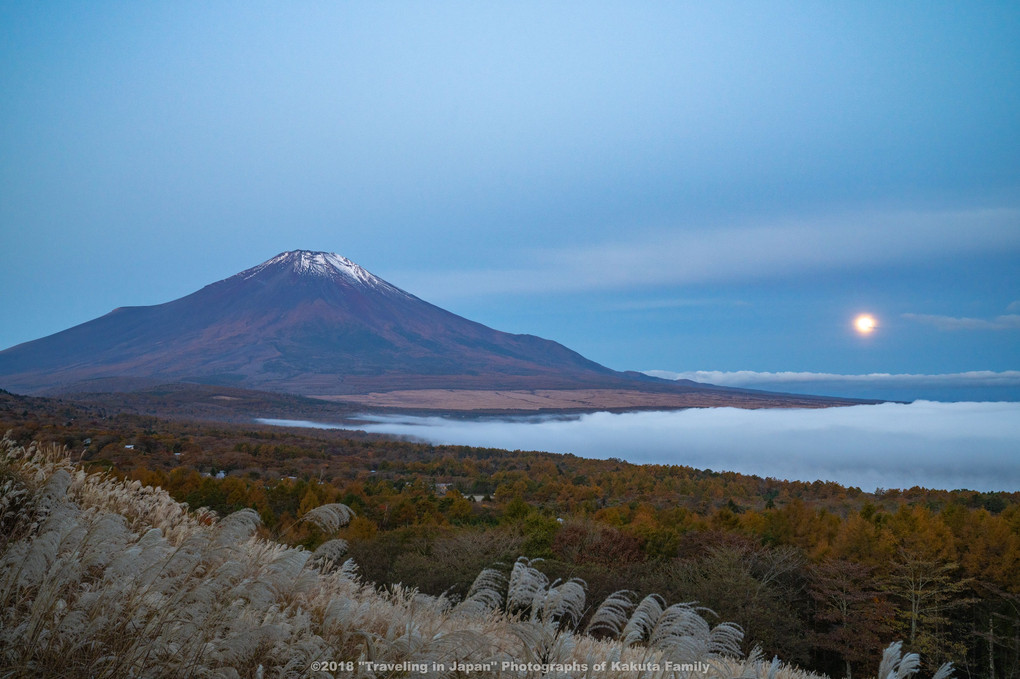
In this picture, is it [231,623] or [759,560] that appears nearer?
[231,623]

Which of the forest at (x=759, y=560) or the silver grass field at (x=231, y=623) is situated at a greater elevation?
the silver grass field at (x=231, y=623)

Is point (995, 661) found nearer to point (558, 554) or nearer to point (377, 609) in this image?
point (558, 554)

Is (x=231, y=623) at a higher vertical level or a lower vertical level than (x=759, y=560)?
higher

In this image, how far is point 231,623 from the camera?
380cm

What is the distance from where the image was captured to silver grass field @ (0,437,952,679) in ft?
11.1

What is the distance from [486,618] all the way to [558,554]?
2213 centimetres

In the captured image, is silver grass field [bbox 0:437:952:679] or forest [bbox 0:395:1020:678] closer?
silver grass field [bbox 0:437:952:679]

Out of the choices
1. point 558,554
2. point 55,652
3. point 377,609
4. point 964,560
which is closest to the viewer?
point 55,652

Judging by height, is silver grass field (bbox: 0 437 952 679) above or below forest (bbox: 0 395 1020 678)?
above

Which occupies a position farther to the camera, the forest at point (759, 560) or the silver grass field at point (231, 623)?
the forest at point (759, 560)

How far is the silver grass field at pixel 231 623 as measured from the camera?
11.1ft

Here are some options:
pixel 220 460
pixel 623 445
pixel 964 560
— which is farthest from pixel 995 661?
pixel 623 445

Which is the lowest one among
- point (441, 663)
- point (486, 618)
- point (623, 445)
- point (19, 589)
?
point (623, 445)

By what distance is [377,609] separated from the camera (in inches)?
194
